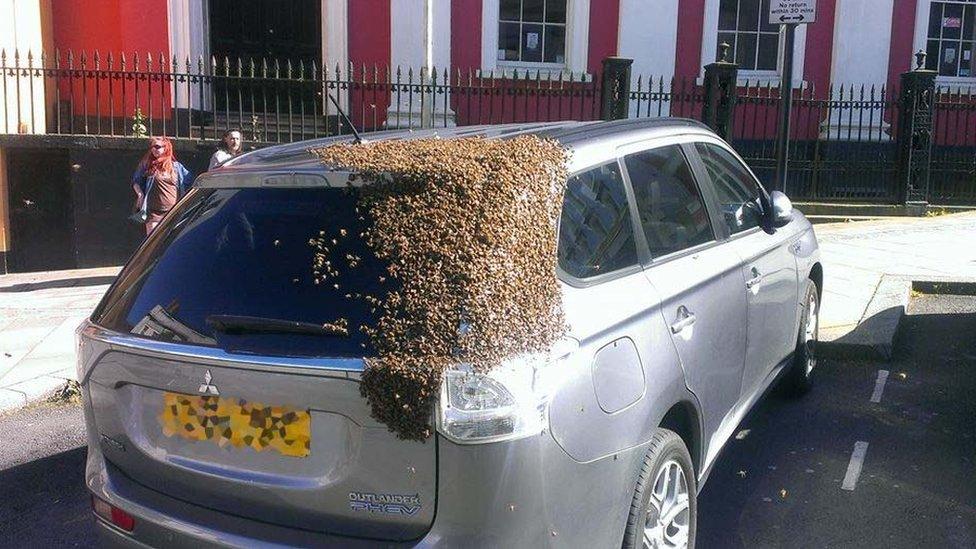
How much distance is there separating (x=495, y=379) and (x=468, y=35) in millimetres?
12985

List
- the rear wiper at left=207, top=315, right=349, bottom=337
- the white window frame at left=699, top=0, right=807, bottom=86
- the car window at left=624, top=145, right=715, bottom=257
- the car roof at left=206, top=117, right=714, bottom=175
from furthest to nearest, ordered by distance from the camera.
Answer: the white window frame at left=699, top=0, right=807, bottom=86 < the car window at left=624, top=145, right=715, bottom=257 < the car roof at left=206, top=117, right=714, bottom=175 < the rear wiper at left=207, top=315, right=349, bottom=337

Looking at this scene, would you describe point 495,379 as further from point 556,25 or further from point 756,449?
point 556,25

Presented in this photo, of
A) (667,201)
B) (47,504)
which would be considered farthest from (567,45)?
(47,504)

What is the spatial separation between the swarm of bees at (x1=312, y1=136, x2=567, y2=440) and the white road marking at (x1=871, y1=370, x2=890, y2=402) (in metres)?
3.76

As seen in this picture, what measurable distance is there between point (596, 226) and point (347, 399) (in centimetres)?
110

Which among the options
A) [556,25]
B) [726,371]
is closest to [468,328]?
[726,371]

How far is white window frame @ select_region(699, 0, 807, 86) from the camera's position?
15539mm

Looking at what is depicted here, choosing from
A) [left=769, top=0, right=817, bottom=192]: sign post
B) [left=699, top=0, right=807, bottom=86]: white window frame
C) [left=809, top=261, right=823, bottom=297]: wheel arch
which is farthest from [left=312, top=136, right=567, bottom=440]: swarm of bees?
[left=699, top=0, right=807, bottom=86]: white window frame

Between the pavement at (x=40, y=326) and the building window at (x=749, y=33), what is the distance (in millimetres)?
10834

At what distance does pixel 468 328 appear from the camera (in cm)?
253

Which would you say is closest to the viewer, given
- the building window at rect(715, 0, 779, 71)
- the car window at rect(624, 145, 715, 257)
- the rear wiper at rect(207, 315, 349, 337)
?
the rear wiper at rect(207, 315, 349, 337)

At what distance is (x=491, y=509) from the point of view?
8.06 ft

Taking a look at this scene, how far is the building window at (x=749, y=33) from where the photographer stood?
629 inches

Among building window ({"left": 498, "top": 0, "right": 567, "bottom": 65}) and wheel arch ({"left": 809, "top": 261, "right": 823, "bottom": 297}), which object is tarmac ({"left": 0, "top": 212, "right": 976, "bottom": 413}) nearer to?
wheel arch ({"left": 809, "top": 261, "right": 823, "bottom": 297})
